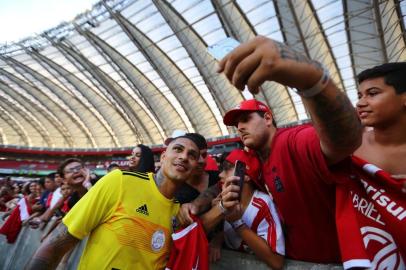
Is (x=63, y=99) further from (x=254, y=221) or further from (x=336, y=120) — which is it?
(x=336, y=120)

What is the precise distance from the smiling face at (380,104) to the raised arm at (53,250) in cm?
189

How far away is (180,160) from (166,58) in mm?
21969

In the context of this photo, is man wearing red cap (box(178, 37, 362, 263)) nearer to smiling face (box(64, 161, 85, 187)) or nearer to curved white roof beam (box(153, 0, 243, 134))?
smiling face (box(64, 161, 85, 187))

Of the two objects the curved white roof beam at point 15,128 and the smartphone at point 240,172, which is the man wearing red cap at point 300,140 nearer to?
the smartphone at point 240,172

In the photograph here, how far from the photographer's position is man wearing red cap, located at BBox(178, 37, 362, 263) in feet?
3.10

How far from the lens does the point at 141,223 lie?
81.4 inches

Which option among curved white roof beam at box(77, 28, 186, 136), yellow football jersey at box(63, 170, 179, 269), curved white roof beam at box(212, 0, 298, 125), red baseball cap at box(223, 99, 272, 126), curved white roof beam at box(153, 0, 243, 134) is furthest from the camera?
curved white roof beam at box(77, 28, 186, 136)

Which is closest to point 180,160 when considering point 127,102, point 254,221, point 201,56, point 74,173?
point 254,221

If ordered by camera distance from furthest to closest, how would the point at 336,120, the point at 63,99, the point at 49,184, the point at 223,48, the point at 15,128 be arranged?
the point at 15,128 < the point at 63,99 < the point at 49,184 < the point at 336,120 < the point at 223,48

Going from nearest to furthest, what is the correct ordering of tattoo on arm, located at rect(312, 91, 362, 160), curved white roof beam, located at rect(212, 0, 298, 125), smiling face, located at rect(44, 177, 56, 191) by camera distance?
tattoo on arm, located at rect(312, 91, 362, 160) < smiling face, located at rect(44, 177, 56, 191) < curved white roof beam, located at rect(212, 0, 298, 125)

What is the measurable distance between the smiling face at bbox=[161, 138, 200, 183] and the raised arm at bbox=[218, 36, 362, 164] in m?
1.30

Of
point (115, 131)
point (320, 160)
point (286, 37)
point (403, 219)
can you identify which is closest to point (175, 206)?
point (320, 160)

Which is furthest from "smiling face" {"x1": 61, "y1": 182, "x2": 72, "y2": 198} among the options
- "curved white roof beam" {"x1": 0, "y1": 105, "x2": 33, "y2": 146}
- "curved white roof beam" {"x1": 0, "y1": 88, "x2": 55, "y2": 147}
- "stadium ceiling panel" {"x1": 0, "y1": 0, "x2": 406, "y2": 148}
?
"curved white roof beam" {"x1": 0, "y1": 105, "x2": 33, "y2": 146}

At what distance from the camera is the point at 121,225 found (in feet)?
6.67
